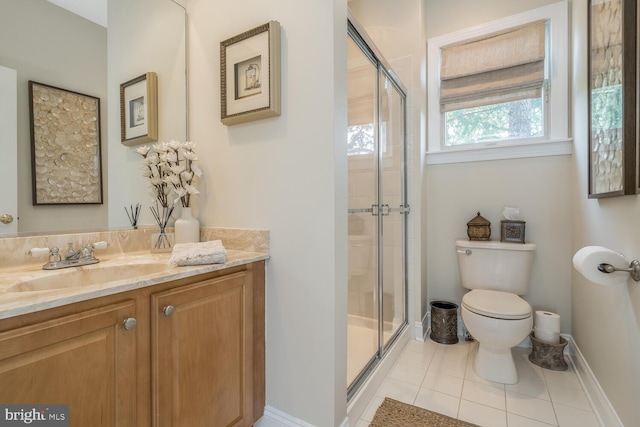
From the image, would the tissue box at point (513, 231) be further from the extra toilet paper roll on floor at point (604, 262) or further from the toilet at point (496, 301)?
the extra toilet paper roll on floor at point (604, 262)

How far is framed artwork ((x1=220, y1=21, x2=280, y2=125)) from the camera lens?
1.24 meters

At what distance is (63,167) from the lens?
1174 millimetres

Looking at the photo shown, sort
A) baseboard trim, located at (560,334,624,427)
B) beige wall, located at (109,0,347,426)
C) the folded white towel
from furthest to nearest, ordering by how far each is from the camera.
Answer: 1. baseboard trim, located at (560,334,624,427)
2. beige wall, located at (109,0,347,426)
3. the folded white towel

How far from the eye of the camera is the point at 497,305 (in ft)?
5.61

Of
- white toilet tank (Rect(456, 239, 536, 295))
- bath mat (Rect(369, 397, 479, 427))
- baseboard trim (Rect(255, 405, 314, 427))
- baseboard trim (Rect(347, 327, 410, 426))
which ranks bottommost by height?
bath mat (Rect(369, 397, 479, 427))

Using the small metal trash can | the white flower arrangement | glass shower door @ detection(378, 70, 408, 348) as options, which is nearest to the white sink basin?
the white flower arrangement

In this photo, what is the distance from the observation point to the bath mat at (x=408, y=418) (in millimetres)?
1359

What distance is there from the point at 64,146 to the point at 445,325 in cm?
255

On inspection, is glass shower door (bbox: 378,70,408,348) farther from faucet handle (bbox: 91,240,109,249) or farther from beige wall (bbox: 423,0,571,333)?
faucet handle (bbox: 91,240,109,249)

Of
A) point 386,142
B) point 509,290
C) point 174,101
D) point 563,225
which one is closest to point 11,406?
point 174,101

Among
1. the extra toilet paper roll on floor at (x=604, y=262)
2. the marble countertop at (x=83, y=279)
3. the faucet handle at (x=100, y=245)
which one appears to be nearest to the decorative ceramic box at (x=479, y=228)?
the extra toilet paper roll on floor at (x=604, y=262)

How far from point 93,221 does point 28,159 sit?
12.8 inches

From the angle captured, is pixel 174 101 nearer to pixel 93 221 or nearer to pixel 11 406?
pixel 93 221

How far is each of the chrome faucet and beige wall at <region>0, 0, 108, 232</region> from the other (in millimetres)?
127
